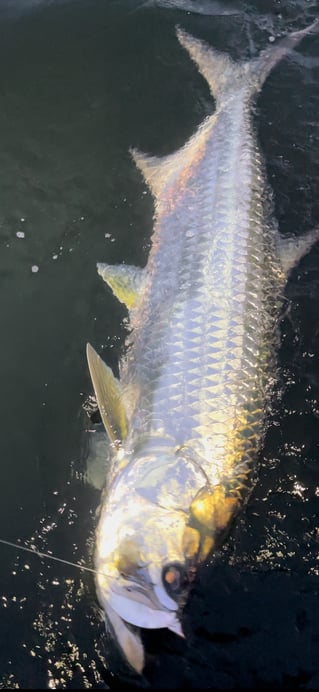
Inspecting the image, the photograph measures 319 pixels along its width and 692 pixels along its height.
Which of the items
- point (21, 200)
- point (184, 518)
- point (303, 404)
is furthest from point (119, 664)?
point (21, 200)

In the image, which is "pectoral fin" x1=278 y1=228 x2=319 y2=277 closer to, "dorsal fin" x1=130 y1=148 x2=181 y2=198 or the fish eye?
"dorsal fin" x1=130 y1=148 x2=181 y2=198

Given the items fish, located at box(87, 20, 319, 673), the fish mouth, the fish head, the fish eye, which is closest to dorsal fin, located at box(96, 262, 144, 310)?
fish, located at box(87, 20, 319, 673)

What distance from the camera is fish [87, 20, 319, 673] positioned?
3.31 metres

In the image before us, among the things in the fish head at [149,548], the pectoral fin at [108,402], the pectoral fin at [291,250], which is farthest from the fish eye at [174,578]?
the pectoral fin at [291,250]

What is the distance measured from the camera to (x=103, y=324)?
4844 millimetres

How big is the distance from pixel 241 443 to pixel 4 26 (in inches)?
242

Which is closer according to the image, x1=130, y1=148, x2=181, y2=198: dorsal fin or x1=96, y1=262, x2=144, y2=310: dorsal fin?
x1=96, y1=262, x2=144, y2=310: dorsal fin

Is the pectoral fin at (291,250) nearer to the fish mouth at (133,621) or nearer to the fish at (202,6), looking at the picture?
the fish mouth at (133,621)

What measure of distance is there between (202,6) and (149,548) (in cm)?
686

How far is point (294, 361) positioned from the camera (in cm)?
470

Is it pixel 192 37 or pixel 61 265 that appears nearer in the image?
pixel 61 265

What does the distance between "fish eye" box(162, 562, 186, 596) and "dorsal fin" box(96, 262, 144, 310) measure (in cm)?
211

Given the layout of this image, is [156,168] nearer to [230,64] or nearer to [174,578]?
[230,64]

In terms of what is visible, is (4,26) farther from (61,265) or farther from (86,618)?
(86,618)
